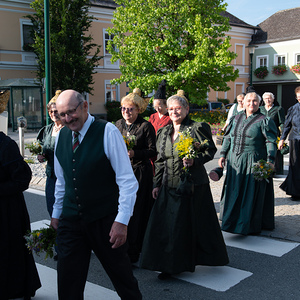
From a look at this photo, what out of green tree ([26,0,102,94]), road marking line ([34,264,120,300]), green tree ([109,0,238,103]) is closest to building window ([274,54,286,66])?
green tree ([109,0,238,103])

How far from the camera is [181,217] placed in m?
4.21

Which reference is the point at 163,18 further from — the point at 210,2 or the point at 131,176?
the point at 131,176

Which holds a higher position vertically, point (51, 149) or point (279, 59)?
point (279, 59)

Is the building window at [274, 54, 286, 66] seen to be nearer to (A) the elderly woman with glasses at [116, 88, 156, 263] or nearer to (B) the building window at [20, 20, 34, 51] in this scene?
(B) the building window at [20, 20, 34, 51]

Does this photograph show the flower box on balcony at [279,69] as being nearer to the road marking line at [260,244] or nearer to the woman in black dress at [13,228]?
the road marking line at [260,244]

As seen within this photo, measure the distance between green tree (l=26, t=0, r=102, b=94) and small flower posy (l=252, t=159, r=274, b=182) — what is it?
21107mm

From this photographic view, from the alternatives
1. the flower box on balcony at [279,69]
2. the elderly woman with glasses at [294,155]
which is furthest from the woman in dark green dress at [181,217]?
the flower box on balcony at [279,69]

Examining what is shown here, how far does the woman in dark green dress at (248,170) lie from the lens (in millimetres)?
5469

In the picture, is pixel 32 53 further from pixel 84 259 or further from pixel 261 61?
pixel 84 259

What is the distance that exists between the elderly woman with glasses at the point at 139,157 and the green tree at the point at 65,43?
2080 cm

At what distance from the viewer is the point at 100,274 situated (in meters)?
4.54

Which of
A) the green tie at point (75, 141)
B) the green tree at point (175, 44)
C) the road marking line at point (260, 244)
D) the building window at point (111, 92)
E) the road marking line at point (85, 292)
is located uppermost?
the green tree at point (175, 44)

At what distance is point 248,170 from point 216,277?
1778 millimetres

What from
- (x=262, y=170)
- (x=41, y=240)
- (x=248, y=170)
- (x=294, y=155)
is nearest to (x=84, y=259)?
(x=41, y=240)
